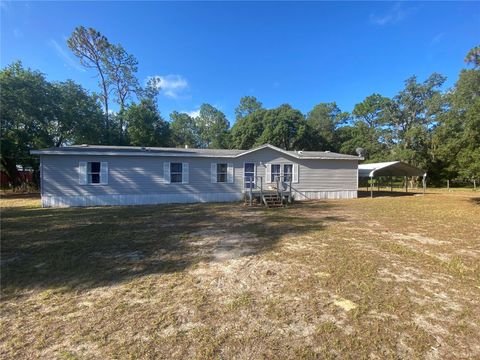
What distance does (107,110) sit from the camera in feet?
96.9

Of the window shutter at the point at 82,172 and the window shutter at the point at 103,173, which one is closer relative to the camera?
the window shutter at the point at 82,172

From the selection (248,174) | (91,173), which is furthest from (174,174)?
(248,174)

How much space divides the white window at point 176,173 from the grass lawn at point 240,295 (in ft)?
23.3

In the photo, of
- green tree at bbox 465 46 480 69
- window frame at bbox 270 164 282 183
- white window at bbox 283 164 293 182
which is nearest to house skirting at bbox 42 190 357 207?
white window at bbox 283 164 293 182

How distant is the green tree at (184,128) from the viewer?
46.9 meters

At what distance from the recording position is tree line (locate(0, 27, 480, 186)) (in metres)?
19.9

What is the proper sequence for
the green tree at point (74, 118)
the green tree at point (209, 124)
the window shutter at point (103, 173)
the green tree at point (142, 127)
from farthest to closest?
the green tree at point (209, 124) < the green tree at point (142, 127) < the green tree at point (74, 118) < the window shutter at point (103, 173)

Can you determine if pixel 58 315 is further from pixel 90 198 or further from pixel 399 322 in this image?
pixel 90 198

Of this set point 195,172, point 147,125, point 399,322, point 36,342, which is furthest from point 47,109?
point 399,322

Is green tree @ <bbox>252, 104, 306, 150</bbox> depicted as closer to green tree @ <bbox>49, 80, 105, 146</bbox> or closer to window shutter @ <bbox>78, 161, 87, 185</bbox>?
green tree @ <bbox>49, 80, 105, 146</bbox>

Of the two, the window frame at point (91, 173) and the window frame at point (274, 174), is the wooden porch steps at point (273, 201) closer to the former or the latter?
the window frame at point (274, 174)

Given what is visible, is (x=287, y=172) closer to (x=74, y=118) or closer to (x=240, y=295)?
(x=240, y=295)

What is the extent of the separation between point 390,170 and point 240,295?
65.2ft

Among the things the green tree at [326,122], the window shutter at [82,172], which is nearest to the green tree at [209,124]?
the green tree at [326,122]
